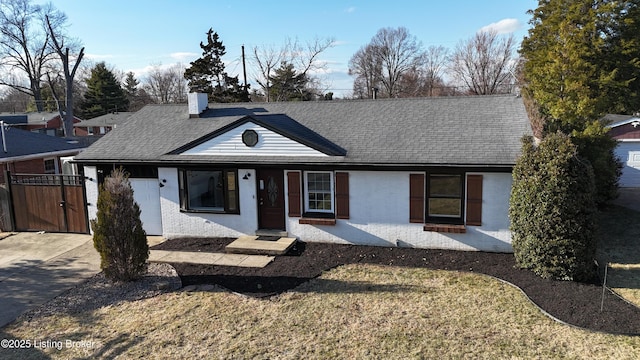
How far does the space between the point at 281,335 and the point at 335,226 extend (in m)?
5.08

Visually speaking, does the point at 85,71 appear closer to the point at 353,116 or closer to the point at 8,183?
the point at 8,183

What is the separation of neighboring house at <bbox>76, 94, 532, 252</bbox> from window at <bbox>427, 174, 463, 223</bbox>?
0.03m

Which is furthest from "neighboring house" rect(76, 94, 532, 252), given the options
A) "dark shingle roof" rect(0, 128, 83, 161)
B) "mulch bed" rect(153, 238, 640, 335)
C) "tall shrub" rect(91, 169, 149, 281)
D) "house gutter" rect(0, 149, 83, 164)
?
"dark shingle roof" rect(0, 128, 83, 161)

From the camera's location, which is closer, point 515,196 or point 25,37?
point 515,196

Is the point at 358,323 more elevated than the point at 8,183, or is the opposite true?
the point at 8,183

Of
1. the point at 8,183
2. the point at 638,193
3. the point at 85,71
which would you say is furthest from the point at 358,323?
the point at 85,71

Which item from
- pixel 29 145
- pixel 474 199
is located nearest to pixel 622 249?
pixel 474 199

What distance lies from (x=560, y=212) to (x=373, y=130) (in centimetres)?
563

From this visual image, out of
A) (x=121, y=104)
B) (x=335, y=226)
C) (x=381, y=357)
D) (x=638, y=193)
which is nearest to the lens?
(x=381, y=357)

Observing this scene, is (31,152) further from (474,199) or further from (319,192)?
(474,199)

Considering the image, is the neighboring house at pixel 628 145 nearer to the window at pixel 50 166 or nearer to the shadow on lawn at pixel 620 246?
the shadow on lawn at pixel 620 246

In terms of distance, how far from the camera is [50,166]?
20453mm

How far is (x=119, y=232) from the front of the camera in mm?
9117

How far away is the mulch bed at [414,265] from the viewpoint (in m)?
7.41
